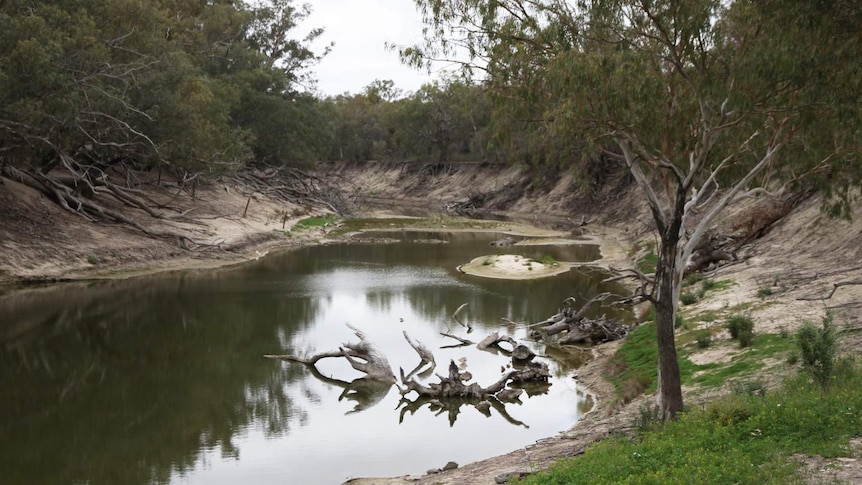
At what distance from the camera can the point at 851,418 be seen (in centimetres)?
912

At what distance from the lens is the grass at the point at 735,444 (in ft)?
27.0

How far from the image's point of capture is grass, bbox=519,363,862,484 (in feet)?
27.0

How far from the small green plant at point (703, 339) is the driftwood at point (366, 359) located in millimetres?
7789

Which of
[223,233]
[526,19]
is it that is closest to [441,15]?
[526,19]

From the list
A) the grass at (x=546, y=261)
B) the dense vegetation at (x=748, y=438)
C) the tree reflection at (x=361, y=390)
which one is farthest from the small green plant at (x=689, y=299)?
the grass at (x=546, y=261)

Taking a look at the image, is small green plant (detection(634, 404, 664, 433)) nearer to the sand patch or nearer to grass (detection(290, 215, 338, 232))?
the sand patch

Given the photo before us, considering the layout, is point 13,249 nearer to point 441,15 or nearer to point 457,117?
point 441,15

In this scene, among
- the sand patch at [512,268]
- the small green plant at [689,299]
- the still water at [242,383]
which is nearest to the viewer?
the still water at [242,383]

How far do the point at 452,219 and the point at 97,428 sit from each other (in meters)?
49.1

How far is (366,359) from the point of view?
19.3 metres

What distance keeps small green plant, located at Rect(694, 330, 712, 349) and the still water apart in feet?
10.2

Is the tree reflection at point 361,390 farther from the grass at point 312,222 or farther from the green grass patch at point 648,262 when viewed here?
the grass at point 312,222

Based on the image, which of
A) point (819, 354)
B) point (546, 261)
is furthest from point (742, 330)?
point (546, 261)

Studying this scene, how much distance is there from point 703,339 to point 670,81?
7.18 meters
